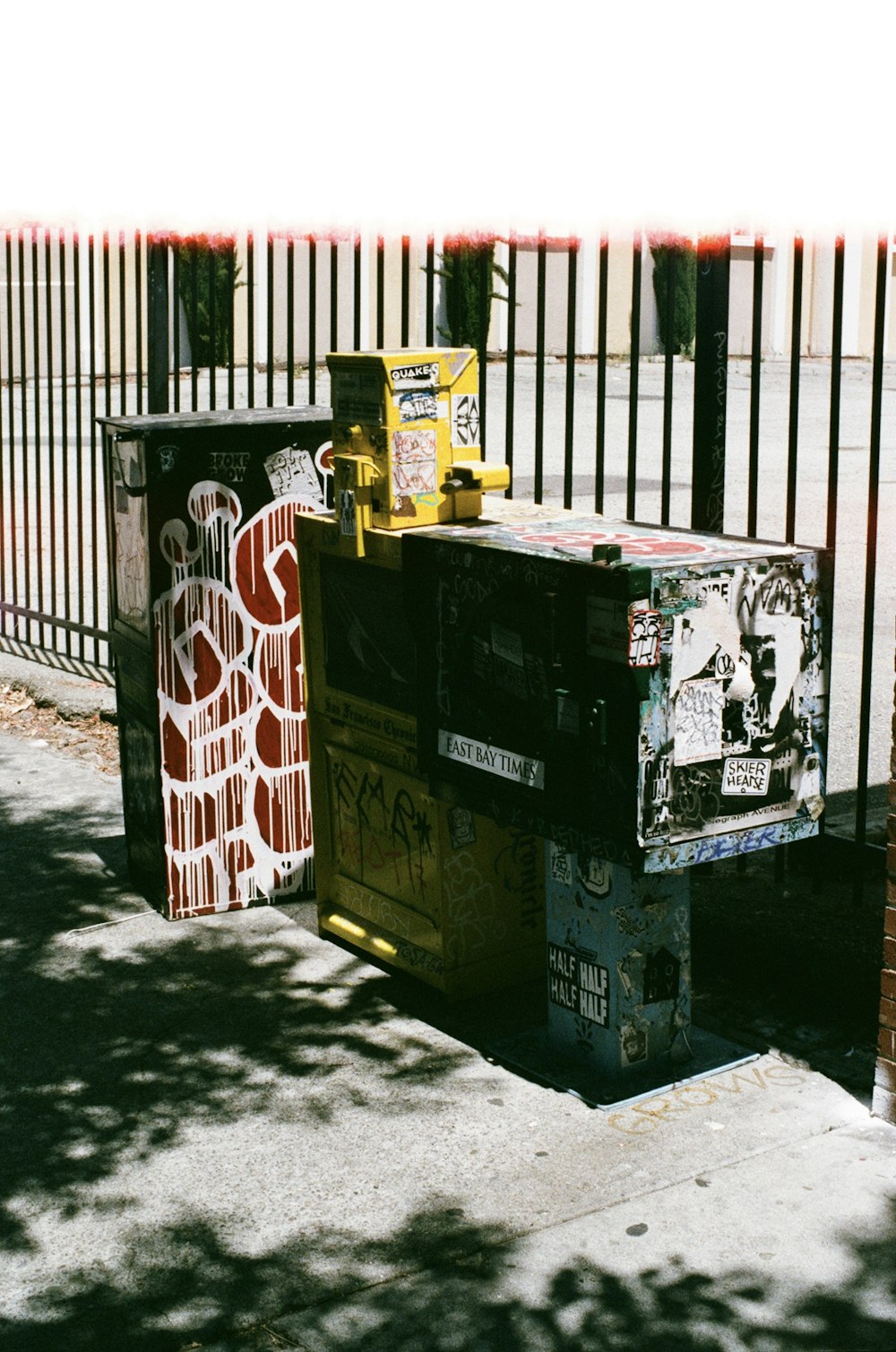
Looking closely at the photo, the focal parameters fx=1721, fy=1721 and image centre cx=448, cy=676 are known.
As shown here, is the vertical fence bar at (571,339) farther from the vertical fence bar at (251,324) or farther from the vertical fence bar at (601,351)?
the vertical fence bar at (251,324)

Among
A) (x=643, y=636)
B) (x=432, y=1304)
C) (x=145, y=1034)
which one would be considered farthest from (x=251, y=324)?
(x=432, y=1304)

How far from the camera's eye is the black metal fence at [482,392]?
537 cm

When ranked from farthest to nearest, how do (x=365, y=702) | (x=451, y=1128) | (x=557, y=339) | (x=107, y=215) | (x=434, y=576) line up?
(x=557, y=339) < (x=107, y=215) < (x=365, y=702) < (x=434, y=576) < (x=451, y=1128)

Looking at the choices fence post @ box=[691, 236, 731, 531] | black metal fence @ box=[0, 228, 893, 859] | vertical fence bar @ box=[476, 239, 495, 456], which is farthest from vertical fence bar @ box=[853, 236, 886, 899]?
vertical fence bar @ box=[476, 239, 495, 456]

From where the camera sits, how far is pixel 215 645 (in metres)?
6.02

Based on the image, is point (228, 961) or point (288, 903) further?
point (288, 903)

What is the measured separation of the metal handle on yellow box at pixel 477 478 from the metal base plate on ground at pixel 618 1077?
1.63 m

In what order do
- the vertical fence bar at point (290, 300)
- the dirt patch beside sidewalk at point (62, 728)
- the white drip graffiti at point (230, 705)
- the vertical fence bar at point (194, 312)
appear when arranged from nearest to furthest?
the white drip graffiti at point (230, 705) < the vertical fence bar at point (290, 300) < the vertical fence bar at point (194, 312) < the dirt patch beside sidewalk at point (62, 728)

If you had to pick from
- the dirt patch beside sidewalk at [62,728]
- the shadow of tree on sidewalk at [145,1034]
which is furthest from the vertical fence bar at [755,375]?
the dirt patch beside sidewalk at [62,728]

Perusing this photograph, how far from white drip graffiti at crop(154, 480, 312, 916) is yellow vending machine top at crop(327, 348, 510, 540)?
2.69ft

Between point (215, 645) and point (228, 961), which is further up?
point (215, 645)

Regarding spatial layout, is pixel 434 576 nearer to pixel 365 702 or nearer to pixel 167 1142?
pixel 365 702

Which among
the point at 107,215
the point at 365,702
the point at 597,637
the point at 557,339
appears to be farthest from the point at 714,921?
the point at 557,339

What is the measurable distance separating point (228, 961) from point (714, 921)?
1603 millimetres
